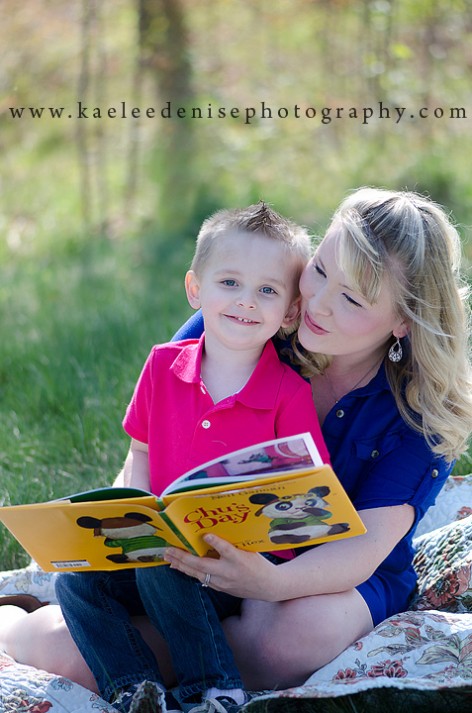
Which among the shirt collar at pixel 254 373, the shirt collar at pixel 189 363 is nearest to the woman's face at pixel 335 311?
the shirt collar at pixel 254 373

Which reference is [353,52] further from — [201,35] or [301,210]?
[301,210]

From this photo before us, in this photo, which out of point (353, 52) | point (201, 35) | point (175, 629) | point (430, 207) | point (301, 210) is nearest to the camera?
point (175, 629)

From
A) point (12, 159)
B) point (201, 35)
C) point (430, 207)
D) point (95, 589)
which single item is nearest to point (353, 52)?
point (201, 35)

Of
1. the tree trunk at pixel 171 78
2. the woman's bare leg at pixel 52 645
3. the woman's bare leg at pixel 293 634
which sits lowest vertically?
the woman's bare leg at pixel 52 645

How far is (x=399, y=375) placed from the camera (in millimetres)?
2643

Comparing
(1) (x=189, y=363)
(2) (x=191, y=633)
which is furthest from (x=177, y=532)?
(1) (x=189, y=363)

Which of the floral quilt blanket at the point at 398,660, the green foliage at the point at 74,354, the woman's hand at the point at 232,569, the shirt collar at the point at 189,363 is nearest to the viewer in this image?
the floral quilt blanket at the point at 398,660

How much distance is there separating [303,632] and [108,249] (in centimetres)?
509

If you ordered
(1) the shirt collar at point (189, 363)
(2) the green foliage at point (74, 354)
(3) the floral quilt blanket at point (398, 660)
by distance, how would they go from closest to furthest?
(3) the floral quilt blanket at point (398, 660) < (1) the shirt collar at point (189, 363) < (2) the green foliage at point (74, 354)

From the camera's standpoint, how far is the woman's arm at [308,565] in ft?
7.46

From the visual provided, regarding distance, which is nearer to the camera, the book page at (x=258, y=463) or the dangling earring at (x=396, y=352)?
the book page at (x=258, y=463)

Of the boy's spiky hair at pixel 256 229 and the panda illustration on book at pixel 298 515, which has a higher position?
the boy's spiky hair at pixel 256 229

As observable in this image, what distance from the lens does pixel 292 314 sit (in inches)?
104

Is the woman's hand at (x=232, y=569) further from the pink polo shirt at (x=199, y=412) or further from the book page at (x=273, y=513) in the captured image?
the pink polo shirt at (x=199, y=412)
